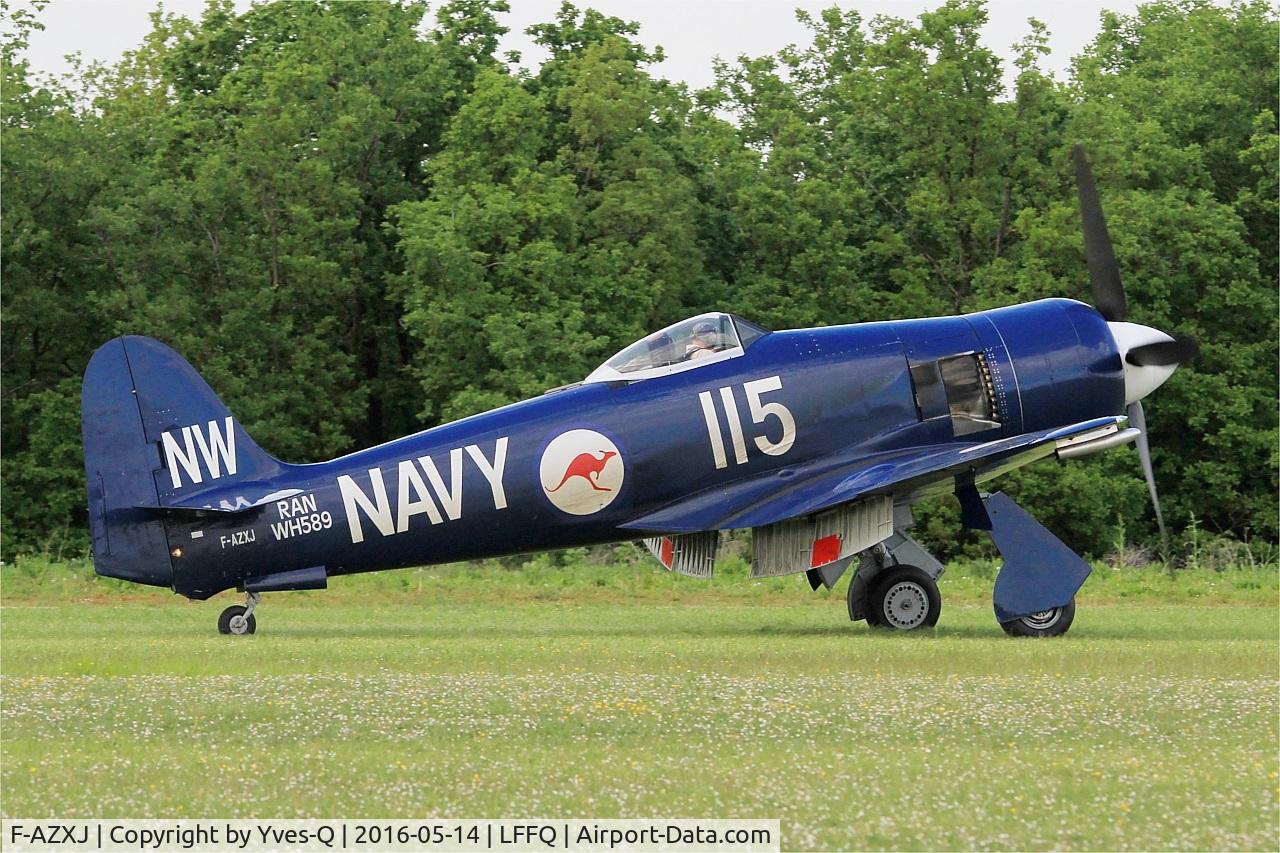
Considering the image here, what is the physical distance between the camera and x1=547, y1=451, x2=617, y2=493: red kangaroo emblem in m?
15.9

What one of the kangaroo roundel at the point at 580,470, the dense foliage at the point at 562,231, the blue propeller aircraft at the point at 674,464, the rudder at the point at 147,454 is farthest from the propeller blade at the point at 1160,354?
the dense foliage at the point at 562,231

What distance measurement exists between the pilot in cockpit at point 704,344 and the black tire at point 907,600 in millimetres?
2797

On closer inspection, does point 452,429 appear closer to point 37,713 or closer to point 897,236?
point 37,713

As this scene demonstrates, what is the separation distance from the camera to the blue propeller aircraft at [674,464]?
1577cm

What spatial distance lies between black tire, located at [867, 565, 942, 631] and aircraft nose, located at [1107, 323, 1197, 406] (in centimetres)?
274

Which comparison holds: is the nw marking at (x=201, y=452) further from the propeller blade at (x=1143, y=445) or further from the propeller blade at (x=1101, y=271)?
the propeller blade at (x=1101, y=271)

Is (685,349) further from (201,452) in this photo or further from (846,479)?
(201,452)

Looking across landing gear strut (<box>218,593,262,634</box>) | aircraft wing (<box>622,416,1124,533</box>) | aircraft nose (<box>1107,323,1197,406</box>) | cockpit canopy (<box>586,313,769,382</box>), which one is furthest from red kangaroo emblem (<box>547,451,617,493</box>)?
aircraft nose (<box>1107,323,1197,406</box>)

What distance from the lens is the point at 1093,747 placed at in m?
9.39

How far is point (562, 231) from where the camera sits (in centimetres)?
4203

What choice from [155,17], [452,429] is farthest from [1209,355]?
[155,17]

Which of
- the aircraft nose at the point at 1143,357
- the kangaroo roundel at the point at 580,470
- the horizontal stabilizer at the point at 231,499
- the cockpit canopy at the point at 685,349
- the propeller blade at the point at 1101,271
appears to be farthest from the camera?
the propeller blade at the point at 1101,271

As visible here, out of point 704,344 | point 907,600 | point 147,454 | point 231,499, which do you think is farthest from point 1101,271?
point 147,454

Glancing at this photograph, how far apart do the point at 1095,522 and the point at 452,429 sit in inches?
1005
